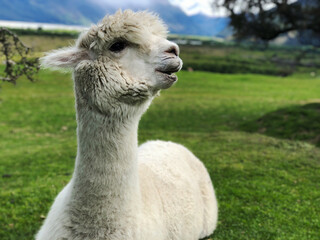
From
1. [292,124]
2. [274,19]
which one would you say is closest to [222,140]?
[292,124]

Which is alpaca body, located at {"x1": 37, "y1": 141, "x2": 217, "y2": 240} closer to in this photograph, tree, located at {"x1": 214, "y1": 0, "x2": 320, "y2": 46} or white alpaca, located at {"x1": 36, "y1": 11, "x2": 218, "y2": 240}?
white alpaca, located at {"x1": 36, "y1": 11, "x2": 218, "y2": 240}

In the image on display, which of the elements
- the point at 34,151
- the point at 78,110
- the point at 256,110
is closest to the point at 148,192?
the point at 78,110

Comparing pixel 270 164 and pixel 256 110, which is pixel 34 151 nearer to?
pixel 270 164

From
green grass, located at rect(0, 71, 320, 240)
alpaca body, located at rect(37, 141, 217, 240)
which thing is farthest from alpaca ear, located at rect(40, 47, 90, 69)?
green grass, located at rect(0, 71, 320, 240)

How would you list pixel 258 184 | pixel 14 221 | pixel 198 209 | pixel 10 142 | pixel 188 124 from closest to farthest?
pixel 198 209, pixel 14 221, pixel 258 184, pixel 10 142, pixel 188 124

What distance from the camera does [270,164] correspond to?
7.59 m

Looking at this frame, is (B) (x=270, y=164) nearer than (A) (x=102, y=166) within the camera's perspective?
No

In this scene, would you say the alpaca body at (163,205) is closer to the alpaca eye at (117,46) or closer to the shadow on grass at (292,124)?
the alpaca eye at (117,46)

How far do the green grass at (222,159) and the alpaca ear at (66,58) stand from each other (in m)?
2.86

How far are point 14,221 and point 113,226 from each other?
120 inches

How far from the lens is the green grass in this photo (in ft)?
15.8

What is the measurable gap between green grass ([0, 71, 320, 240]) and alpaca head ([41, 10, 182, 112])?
2.74 metres

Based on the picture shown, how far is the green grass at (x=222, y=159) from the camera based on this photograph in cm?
483

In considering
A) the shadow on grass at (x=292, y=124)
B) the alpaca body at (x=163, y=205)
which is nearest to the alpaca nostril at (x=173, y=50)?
the alpaca body at (x=163, y=205)
